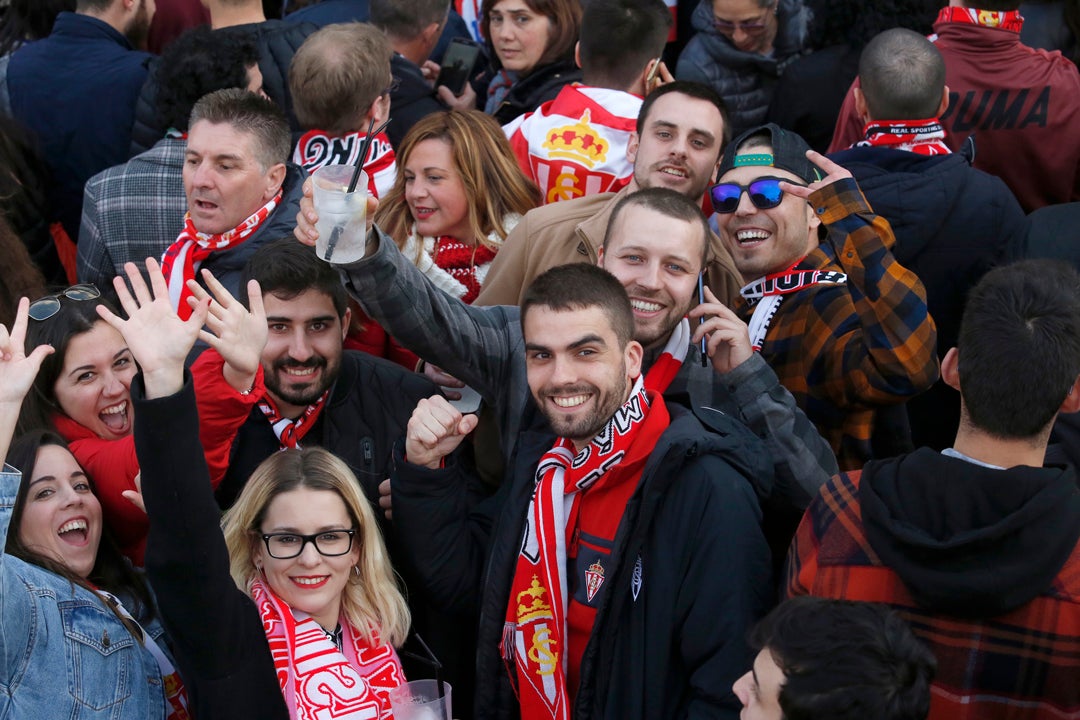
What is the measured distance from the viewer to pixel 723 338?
3322 mm

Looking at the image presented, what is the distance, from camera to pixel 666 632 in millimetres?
2887

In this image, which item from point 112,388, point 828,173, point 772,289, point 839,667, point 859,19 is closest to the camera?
point 839,667

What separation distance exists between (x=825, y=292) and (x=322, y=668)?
1.79m

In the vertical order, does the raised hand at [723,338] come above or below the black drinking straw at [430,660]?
above

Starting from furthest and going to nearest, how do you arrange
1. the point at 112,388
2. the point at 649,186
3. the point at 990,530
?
the point at 649,186 < the point at 112,388 < the point at 990,530

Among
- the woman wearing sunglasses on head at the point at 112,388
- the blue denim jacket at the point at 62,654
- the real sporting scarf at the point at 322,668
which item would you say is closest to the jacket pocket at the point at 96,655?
the blue denim jacket at the point at 62,654

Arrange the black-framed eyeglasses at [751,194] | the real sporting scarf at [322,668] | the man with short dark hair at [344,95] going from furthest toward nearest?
the man with short dark hair at [344,95] → the black-framed eyeglasses at [751,194] → the real sporting scarf at [322,668]

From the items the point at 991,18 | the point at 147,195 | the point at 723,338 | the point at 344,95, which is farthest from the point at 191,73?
the point at 991,18

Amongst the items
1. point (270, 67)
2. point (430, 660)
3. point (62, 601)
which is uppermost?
point (270, 67)

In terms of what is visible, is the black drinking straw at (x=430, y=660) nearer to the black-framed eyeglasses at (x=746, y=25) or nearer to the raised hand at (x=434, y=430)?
the raised hand at (x=434, y=430)

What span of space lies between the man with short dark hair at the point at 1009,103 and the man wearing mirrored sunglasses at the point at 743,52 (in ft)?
1.88

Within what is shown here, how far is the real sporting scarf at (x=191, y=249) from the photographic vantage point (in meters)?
4.24

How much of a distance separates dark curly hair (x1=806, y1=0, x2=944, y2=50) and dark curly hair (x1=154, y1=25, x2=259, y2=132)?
240cm

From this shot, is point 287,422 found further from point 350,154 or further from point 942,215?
point 942,215
